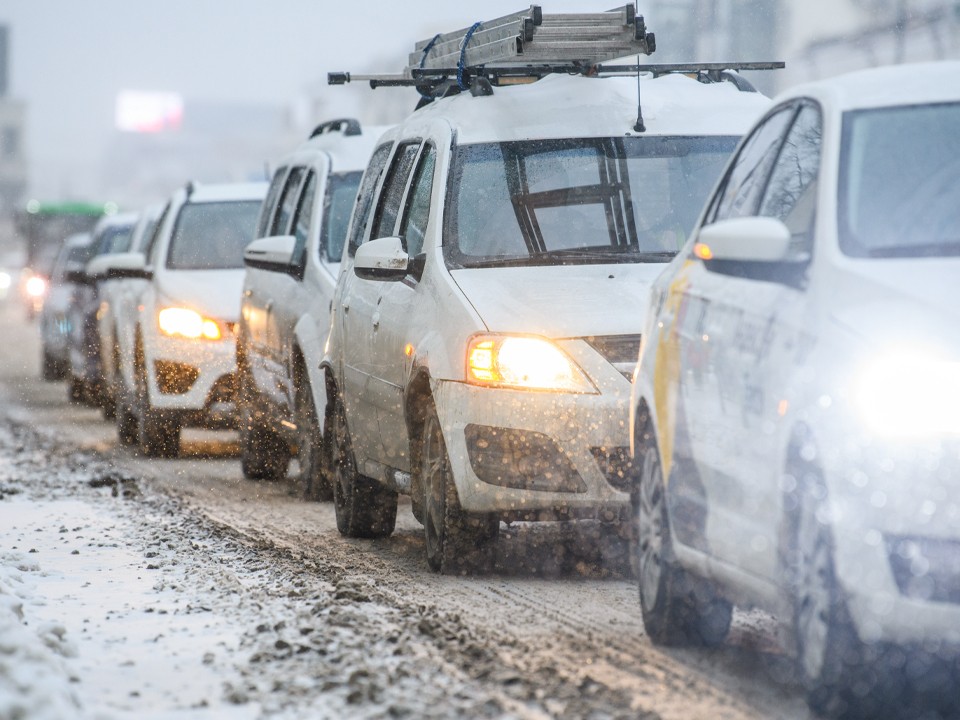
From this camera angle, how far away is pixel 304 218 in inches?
479

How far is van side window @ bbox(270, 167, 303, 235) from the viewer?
1265cm

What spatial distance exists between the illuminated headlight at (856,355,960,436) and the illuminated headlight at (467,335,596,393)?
2854 millimetres

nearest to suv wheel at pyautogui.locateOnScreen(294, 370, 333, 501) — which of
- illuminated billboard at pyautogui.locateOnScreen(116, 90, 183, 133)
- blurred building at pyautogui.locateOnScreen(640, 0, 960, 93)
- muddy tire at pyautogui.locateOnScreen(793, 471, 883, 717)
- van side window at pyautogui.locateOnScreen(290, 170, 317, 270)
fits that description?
van side window at pyautogui.locateOnScreen(290, 170, 317, 270)

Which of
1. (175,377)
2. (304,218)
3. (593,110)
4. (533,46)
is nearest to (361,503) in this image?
(593,110)

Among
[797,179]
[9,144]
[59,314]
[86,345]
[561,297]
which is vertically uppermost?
[797,179]

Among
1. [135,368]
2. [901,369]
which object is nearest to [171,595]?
[901,369]

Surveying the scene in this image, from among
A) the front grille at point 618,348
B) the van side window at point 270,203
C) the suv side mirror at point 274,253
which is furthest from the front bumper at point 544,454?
the van side window at point 270,203

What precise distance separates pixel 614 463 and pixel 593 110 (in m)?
2.04

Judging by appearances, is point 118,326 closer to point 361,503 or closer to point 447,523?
point 361,503

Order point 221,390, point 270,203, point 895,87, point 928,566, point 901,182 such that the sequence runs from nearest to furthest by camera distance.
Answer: point 928,566
point 901,182
point 895,87
point 270,203
point 221,390

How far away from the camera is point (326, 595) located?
7445mm

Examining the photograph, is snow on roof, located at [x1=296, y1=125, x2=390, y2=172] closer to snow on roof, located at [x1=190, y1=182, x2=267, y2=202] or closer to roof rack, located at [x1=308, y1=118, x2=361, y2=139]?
roof rack, located at [x1=308, y1=118, x2=361, y2=139]

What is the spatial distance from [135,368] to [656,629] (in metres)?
9.40

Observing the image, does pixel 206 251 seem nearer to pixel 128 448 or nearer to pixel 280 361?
pixel 128 448
